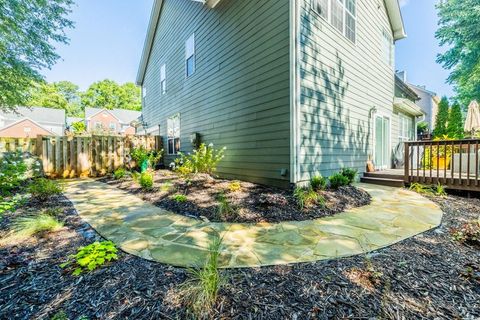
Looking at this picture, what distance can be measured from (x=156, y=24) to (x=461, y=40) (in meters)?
18.3

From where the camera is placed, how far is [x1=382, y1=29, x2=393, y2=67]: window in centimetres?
855

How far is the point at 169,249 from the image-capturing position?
7.92 feet

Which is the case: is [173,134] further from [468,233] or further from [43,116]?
[43,116]

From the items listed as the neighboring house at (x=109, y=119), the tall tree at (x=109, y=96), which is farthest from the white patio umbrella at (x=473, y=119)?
the tall tree at (x=109, y=96)

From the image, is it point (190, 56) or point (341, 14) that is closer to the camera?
point (341, 14)

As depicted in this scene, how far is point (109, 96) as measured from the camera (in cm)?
4269

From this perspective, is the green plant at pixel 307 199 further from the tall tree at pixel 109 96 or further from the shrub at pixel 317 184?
the tall tree at pixel 109 96

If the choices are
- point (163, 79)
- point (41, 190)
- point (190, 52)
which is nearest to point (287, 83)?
point (41, 190)

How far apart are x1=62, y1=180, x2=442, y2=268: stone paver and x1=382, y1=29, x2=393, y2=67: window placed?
675 cm

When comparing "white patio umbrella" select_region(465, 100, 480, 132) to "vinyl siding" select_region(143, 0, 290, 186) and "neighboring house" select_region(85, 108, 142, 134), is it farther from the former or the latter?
"neighboring house" select_region(85, 108, 142, 134)

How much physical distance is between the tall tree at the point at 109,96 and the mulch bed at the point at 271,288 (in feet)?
154

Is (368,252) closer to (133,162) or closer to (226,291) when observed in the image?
(226,291)

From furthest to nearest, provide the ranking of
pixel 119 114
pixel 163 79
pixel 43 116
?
pixel 119 114, pixel 43 116, pixel 163 79

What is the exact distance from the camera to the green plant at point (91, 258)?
77.4 inches
